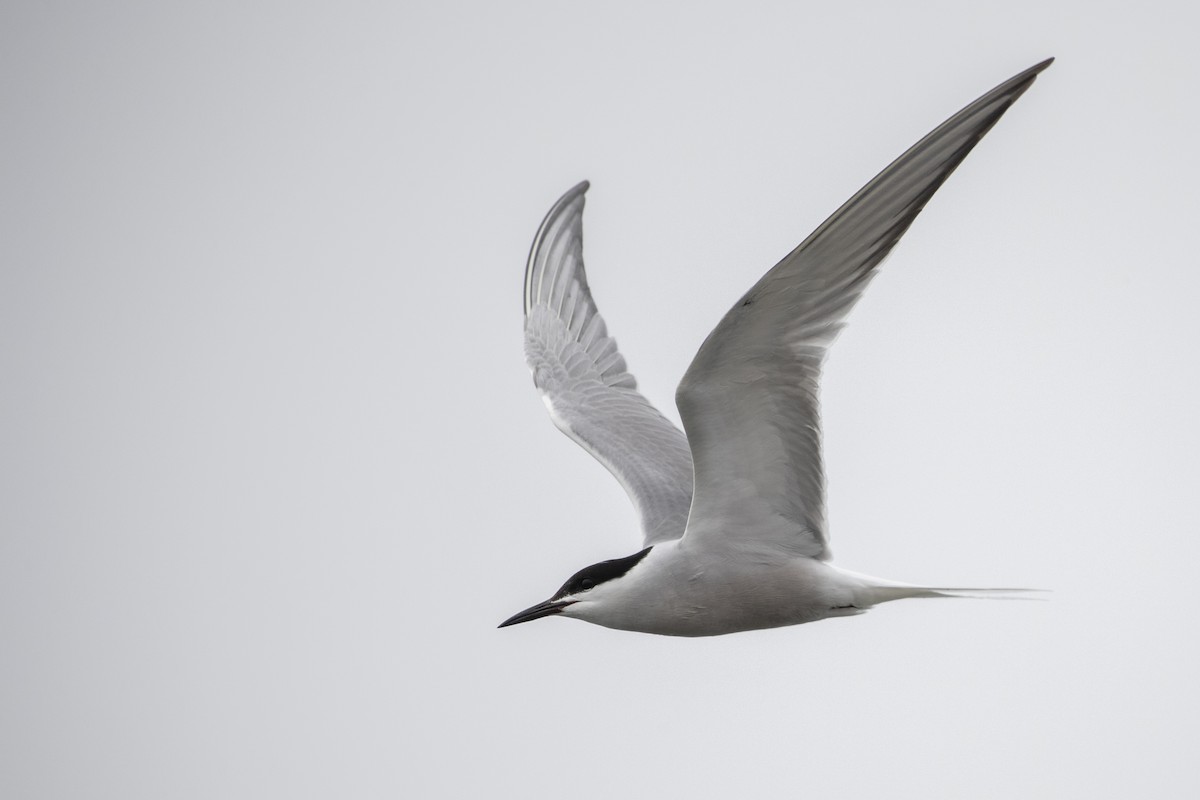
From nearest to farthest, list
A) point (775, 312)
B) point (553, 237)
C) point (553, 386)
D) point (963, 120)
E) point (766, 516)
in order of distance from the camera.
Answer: point (963, 120)
point (775, 312)
point (766, 516)
point (553, 386)
point (553, 237)

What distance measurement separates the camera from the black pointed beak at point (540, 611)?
6.91 metres

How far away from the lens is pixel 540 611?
6938mm

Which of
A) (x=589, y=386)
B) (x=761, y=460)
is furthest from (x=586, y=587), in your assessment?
(x=589, y=386)

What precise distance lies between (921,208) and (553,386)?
3.91 meters

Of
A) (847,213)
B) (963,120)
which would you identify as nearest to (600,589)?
(847,213)

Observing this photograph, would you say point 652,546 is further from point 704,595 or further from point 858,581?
point 858,581

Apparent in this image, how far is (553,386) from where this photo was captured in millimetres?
9031

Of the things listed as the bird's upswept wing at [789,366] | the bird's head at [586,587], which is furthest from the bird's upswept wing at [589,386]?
the bird's upswept wing at [789,366]

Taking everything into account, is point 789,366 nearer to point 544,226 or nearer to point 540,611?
point 540,611

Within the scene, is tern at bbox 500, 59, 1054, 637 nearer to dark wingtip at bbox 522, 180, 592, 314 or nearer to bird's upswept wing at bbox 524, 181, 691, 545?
bird's upswept wing at bbox 524, 181, 691, 545

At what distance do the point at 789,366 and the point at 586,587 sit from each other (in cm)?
160

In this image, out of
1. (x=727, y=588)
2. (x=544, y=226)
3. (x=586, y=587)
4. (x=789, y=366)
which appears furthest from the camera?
(x=544, y=226)

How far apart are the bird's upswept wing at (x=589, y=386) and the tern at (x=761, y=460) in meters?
0.02

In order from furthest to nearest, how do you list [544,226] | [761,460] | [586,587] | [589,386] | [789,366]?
[544,226]
[589,386]
[586,587]
[761,460]
[789,366]
